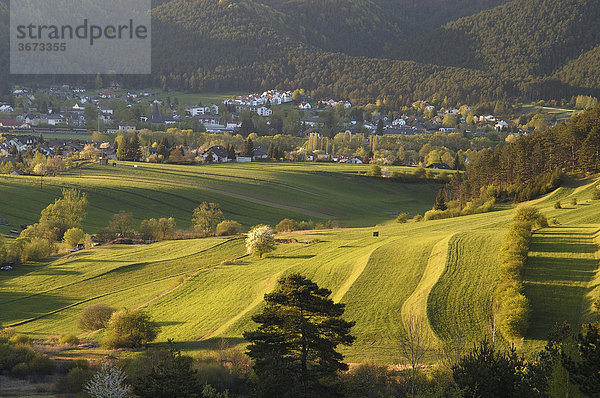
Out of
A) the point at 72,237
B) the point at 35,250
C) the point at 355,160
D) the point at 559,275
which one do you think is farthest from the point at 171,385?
the point at 355,160

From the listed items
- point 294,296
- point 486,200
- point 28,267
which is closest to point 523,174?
point 486,200

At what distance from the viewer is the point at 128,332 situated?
35250mm

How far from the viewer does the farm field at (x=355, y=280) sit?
119 ft

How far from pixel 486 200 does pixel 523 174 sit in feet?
29.6

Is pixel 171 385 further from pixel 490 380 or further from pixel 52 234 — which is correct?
pixel 52 234

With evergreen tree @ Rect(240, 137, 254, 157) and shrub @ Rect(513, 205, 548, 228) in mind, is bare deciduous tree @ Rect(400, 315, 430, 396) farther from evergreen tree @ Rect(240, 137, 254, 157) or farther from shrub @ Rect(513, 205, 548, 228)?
evergreen tree @ Rect(240, 137, 254, 157)

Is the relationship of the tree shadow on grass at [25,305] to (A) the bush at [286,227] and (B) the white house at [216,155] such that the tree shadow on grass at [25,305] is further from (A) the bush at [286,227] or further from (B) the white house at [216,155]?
(B) the white house at [216,155]

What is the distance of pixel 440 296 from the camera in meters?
39.0

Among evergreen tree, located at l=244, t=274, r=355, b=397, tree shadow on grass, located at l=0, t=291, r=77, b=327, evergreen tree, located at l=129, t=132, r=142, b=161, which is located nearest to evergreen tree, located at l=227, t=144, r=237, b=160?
evergreen tree, located at l=129, t=132, r=142, b=161

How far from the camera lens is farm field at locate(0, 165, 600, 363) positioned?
36.4 metres

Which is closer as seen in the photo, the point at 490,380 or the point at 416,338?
the point at 490,380

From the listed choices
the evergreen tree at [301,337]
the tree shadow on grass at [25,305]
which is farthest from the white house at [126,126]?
the evergreen tree at [301,337]

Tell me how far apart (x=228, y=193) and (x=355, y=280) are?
53.7 meters

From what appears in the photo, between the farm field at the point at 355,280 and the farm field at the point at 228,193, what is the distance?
58.4 ft
